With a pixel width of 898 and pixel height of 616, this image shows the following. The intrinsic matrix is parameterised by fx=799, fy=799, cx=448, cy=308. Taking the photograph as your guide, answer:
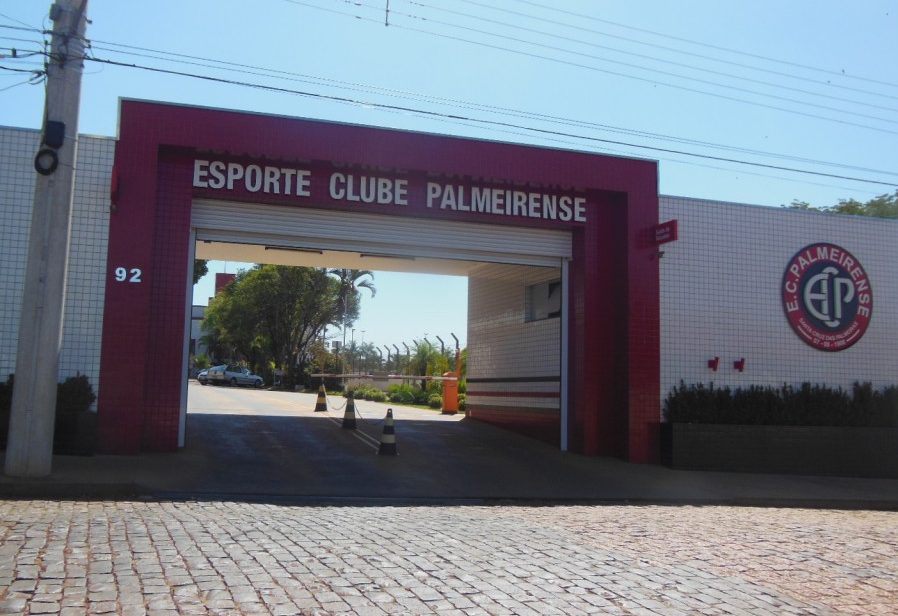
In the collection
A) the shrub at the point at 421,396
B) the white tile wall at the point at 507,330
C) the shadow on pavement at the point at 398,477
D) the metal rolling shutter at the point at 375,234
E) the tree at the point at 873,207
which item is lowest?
the shadow on pavement at the point at 398,477

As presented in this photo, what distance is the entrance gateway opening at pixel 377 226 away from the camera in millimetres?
13906

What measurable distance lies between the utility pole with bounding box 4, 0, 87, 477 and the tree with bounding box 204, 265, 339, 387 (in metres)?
40.7

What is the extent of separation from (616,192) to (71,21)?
419 inches

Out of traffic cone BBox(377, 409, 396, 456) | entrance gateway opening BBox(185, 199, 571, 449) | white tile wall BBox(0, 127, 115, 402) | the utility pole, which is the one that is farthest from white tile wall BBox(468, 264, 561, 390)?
the utility pole

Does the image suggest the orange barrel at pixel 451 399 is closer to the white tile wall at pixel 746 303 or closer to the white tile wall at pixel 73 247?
the white tile wall at pixel 746 303

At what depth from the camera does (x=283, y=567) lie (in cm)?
627

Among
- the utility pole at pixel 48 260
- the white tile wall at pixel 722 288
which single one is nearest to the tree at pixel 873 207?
the white tile wall at pixel 722 288

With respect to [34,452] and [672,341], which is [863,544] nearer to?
[672,341]

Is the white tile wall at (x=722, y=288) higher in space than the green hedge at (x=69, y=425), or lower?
higher

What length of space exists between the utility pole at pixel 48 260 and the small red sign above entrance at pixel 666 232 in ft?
35.5

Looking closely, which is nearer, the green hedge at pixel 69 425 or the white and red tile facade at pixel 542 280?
the green hedge at pixel 69 425

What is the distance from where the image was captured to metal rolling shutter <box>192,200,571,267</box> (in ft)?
50.1

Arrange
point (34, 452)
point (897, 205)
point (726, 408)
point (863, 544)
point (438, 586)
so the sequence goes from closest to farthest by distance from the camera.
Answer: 1. point (438, 586)
2. point (863, 544)
3. point (34, 452)
4. point (726, 408)
5. point (897, 205)

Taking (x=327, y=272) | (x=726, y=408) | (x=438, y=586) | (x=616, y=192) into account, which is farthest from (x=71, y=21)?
(x=327, y=272)
